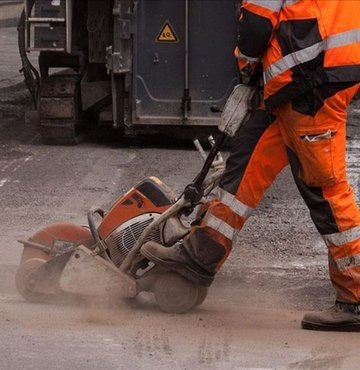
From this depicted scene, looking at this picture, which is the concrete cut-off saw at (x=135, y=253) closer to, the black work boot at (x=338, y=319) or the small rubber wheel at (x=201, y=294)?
the small rubber wheel at (x=201, y=294)

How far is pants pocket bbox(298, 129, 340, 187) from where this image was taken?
478 cm

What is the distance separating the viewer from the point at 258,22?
4.70m

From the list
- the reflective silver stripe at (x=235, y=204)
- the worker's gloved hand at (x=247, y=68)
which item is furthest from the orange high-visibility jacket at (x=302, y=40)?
the reflective silver stripe at (x=235, y=204)

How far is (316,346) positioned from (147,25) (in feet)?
17.8

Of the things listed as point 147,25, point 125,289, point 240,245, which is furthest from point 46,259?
point 147,25

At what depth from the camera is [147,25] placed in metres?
9.74

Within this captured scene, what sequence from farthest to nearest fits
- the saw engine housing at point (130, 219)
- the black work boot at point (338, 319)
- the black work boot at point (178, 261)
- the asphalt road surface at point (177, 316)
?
the saw engine housing at point (130, 219), the black work boot at point (178, 261), the black work boot at point (338, 319), the asphalt road surface at point (177, 316)

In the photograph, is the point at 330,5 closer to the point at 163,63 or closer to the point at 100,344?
the point at 100,344

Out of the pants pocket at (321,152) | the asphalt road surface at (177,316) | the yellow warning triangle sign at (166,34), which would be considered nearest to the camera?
the asphalt road surface at (177,316)

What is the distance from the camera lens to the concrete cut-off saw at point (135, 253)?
16.9 ft

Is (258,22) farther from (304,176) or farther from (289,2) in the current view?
(304,176)

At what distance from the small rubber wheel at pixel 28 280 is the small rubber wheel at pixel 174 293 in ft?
1.97

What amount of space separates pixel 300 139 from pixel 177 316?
103cm

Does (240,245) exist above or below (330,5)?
below
